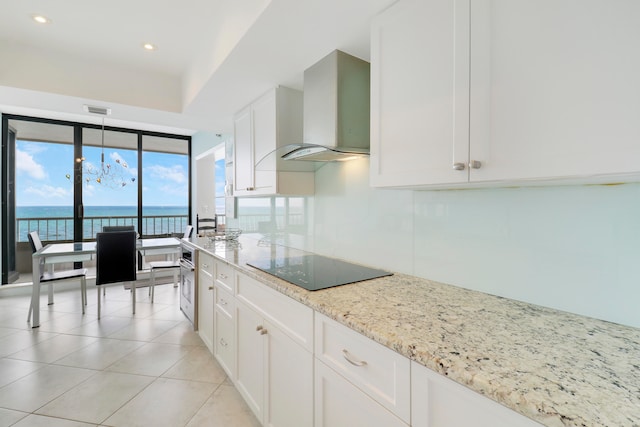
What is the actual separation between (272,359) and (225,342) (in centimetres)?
82

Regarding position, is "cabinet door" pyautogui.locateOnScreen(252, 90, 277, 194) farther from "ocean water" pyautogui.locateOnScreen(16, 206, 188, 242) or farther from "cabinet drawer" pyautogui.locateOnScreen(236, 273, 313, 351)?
"ocean water" pyautogui.locateOnScreen(16, 206, 188, 242)

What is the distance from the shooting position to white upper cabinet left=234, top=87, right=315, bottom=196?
213 centimetres

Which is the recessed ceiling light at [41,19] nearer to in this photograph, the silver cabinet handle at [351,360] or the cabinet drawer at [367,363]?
the cabinet drawer at [367,363]

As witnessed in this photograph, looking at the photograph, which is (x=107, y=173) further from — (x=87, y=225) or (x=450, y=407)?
(x=450, y=407)

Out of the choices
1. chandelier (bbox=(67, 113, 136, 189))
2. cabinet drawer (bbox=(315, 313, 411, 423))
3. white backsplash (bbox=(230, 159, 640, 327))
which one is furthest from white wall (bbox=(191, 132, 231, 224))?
cabinet drawer (bbox=(315, 313, 411, 423))

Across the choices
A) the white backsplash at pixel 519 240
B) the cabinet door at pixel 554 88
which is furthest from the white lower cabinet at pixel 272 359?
the cabinet door at pixel 554 88

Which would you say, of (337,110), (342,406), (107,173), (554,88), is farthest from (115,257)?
(554,88)

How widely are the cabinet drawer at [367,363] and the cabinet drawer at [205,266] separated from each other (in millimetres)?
1546

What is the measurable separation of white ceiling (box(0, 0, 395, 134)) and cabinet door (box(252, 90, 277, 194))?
Result: 0.11 meters

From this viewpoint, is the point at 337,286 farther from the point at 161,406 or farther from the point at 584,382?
the point at 161,406

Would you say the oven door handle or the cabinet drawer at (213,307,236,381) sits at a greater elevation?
the oven door handle

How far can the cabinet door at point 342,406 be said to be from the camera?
0.87 meters

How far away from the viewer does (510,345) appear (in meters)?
0.77

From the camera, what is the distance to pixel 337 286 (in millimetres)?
1321
